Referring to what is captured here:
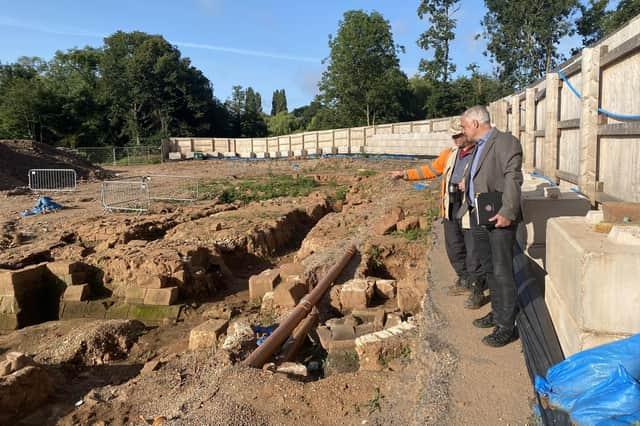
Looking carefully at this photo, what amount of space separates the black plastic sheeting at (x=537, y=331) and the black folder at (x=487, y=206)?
82 cm

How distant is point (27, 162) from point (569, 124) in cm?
2653

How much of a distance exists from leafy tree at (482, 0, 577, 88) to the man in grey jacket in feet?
107

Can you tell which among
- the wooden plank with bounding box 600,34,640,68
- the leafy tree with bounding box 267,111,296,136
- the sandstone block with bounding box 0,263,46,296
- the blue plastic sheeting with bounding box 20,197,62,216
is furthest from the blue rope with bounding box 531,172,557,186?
the leafy tree with bounding box 267,111,296,136

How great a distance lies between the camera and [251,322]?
7.04 metres

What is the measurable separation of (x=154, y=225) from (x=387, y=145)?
755 inches

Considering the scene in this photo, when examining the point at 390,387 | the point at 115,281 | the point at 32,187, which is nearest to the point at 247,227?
the point at 115,281

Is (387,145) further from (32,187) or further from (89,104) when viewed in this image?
(89,104)

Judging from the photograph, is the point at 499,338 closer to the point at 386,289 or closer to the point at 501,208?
the point at 501,208

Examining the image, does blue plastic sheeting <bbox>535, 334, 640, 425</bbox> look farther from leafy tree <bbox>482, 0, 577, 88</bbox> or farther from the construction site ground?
leafy tree <bbox>482, 0, 577, 88</bbox>

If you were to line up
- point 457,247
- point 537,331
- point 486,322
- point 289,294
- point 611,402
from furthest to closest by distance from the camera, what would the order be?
1. point 289,294
2. point 457,247
3. point 486,322
4. point 537,331
5. point 611,402

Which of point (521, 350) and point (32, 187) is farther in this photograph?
point (32, 187)

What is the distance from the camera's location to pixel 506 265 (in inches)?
144

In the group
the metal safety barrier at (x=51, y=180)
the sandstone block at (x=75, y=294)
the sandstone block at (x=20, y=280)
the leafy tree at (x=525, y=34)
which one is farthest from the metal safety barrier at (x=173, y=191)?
the leafy tree at (x=525, y=34)

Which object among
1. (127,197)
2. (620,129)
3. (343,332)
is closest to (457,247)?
(343,332)
